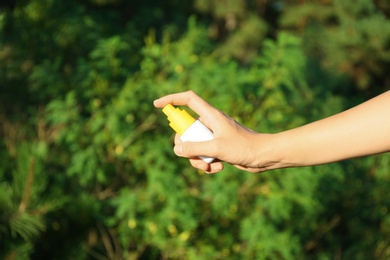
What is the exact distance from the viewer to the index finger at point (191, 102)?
64.7 inches

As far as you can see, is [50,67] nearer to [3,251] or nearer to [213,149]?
[3,251]

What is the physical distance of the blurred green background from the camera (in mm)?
4047

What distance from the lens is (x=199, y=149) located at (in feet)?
5.19

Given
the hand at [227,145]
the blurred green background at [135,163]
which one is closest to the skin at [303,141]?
the hand at [227,145]

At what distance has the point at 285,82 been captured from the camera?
4496 millimetres

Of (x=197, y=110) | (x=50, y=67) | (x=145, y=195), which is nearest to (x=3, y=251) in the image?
(x=145, y=195)

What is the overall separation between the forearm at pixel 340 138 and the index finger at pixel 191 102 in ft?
0.57

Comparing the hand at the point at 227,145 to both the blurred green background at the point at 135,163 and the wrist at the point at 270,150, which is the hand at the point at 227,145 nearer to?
the wrist at the point at 270,150

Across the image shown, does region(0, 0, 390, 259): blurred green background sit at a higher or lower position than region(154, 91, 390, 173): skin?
lower

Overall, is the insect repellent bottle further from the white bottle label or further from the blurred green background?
the blurred green background

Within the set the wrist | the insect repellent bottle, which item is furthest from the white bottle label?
the wrist

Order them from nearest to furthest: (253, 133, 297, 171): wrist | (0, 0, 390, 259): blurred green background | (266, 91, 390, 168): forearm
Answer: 1. (266, 91, 390, 168): forearm
2. (253, 133, 297, 171): wrist
3. (0, 0, 390, 259): blurred green background

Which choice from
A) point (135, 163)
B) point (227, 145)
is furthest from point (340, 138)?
point (135, 163)

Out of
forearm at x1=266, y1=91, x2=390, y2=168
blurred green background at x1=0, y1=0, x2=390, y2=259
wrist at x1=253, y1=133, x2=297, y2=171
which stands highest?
forearm at x1=266, y1=91, x2=390, y2=168
